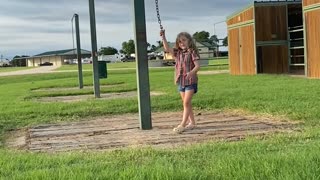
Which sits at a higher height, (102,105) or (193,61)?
(193,61)

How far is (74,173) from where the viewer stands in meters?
5.21

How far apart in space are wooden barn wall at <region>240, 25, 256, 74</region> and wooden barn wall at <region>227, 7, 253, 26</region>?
436mm

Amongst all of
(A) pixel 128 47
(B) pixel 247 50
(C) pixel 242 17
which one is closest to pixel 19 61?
(A) pixel 128 47

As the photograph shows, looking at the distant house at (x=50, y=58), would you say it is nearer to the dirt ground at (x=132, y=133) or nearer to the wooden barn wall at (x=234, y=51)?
the wooden barn wall at (x=234, y=51)

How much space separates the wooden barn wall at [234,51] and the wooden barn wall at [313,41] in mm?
7889

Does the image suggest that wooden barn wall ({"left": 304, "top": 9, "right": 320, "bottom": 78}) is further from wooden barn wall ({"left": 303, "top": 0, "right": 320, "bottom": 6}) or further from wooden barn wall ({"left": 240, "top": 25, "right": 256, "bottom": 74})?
wooden barn wall ({"left": 240, "top": 25, "right": 256, "bottom": 74})

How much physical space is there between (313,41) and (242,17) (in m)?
7.46

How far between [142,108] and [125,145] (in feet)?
5.78

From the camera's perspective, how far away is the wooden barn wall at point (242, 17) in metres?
26.6

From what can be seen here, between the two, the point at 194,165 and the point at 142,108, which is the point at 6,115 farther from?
the point at 194,165

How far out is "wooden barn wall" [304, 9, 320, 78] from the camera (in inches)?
802

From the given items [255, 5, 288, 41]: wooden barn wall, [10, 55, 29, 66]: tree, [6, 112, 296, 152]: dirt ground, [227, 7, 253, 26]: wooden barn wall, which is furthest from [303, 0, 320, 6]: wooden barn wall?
[10, 55, 29, 66]: tree

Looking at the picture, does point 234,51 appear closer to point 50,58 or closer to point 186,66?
point 186,66

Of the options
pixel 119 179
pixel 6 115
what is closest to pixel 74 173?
A: pixel 119 179
